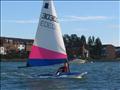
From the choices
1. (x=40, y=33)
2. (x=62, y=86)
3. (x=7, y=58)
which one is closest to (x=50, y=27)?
(x=40, y=33)

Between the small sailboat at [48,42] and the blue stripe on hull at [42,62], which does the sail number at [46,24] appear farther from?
the blue stripe on hull at [42,62]

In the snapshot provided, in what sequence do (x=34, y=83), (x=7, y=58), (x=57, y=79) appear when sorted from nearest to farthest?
(x=34, y=83)
(x=57, y=79)
(x=7, y=58)

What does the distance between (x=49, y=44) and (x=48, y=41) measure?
0.97ft

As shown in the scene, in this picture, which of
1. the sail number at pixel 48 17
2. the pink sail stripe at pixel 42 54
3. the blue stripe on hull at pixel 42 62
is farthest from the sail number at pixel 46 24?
the blue stripe on hull at pixel 42 62

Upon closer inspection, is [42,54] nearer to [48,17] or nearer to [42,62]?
[42,62]

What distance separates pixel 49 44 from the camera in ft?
155

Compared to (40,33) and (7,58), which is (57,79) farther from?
(7,58)

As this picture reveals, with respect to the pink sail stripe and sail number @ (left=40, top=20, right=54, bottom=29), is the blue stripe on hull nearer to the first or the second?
the pink sail stripe

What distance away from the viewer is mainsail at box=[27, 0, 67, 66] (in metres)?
46.4

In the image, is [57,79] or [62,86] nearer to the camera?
[62,86]

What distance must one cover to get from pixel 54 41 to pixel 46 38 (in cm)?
79

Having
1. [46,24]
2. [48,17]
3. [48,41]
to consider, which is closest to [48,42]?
[48,41]

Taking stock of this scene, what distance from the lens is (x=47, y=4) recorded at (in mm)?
46469

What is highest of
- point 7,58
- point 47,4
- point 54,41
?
point 47,4
